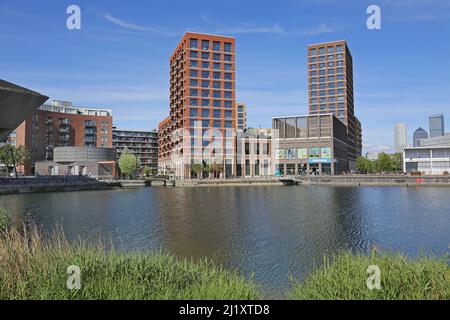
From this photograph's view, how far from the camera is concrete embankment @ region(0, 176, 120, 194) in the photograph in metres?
75.3

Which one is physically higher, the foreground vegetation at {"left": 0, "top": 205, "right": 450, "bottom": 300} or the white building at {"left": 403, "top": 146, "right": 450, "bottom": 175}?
the white building at {"left": 403, "top": 146, "right": 450, "bottom": 175}

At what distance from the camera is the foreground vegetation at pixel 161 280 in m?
9.41

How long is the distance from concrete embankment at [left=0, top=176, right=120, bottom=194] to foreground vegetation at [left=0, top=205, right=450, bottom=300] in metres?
73.0

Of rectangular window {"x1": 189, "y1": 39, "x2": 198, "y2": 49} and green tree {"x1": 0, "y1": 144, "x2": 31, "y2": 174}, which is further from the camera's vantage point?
rectangular window {"x1": 189, "y1": 39, "x2": 198, "y2": 49}

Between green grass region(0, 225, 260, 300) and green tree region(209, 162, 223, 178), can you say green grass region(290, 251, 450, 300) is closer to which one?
green grass region(0, 225, 260, 300)

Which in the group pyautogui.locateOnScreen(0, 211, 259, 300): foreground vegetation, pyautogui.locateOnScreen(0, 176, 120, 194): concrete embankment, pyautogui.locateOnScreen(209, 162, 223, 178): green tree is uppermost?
pyautogui.locateOnScreen(209, 162, 223, 178): green tree

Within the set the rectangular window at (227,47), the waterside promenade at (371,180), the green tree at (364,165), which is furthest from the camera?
the green tree at (364,165)

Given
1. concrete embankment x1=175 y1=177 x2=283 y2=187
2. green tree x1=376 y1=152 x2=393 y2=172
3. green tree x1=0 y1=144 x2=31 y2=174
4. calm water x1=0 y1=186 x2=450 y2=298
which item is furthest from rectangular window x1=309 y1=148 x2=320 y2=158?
green tree x1=0 y1=144 x2=31 y2=174

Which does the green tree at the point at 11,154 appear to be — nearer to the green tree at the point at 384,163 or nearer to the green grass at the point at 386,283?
the green grass at the point at 386,283

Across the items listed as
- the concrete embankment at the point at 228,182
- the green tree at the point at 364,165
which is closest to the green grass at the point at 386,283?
the concrete embankment at the point at 228,182

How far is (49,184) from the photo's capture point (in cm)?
8481
